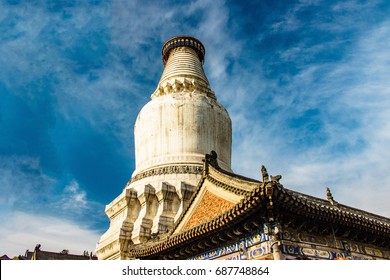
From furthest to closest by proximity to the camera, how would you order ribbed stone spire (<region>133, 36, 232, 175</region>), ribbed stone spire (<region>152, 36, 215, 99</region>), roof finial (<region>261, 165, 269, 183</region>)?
ribbed stone spire (<region>152, 36, 215, 99</region>) → ribbed stone spire (<region>133, 36, 232, 175</region>) → roof finial (<region>261, 165, 269, 183</region>)

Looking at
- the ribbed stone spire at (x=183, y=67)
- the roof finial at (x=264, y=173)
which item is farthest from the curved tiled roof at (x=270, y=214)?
the ribbed stone spire at (x=183, y=67)

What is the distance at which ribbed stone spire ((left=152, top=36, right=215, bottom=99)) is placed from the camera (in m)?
24.8

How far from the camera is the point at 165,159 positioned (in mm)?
21641

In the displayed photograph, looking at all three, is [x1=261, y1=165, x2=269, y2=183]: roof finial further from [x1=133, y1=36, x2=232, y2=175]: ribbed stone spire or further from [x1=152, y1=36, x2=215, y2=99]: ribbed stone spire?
[x1=152, y1=36, x2=215, y2=99]: ribbed stone spire

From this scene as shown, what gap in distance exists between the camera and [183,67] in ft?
84.4

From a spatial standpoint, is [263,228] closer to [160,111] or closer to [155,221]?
[155,221]

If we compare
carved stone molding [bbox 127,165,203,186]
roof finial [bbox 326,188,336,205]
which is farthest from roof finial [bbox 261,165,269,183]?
carved stone molding [bbox 127,165,203,186]

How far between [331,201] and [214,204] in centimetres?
396

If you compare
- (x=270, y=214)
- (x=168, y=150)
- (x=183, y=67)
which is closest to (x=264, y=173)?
(x=270, y=214)

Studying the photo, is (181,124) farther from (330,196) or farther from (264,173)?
(264,173)
